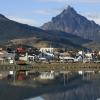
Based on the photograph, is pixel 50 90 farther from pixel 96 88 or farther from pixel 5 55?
pixel 5 55

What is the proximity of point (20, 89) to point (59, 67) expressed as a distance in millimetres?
65460

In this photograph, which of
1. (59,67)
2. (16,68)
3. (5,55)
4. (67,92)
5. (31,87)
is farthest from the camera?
(5,55)

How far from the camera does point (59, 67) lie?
12900cm

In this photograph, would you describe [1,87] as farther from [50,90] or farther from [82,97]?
[82,97]

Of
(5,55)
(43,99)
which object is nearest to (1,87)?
(43,99)

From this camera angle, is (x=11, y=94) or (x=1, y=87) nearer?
(x=11, y=94)

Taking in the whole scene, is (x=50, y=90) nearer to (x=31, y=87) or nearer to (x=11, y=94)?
(x=31, y=87)

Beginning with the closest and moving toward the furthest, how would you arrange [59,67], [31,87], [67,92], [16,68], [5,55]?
[67,92]
[31,87]
[16,68]
[59,67]
[5,55]

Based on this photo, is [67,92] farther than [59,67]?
No

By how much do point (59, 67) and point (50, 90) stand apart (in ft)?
208

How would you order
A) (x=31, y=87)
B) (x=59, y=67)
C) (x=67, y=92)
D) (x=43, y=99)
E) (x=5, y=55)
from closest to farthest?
(x=43, y=99)
(x=67, y=92)
(x=31, y=87)
(x=59, y=67)
(x=5, y=55)

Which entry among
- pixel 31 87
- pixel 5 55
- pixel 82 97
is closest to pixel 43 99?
pixel 82 97

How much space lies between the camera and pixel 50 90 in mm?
65562

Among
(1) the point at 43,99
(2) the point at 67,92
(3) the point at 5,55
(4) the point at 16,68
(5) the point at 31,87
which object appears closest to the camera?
(1) the point at 43,99
